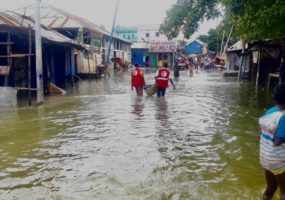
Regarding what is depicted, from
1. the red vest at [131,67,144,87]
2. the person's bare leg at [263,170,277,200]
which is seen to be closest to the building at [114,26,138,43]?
the red vest at [131,67,144,87]

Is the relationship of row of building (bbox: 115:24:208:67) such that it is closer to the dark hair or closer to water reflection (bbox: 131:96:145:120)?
water reflection (bbox: 131:96:145:120)

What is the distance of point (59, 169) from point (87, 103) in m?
8.09

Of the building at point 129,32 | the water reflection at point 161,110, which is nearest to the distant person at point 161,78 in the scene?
the water reflection at point 161,110

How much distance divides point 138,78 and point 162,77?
47.3 inches

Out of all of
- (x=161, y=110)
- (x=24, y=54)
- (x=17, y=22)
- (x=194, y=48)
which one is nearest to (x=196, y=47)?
(x=194, y=48)

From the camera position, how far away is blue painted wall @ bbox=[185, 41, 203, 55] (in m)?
69.8

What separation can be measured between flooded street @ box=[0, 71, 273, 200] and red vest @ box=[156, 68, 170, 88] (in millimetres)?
3016

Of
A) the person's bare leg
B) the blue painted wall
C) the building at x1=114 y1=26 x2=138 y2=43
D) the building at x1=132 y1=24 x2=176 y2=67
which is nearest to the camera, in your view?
the person's bare leg

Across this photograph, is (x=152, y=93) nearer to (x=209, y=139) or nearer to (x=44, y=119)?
(x=44, y=119)

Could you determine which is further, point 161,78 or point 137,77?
point 137,77

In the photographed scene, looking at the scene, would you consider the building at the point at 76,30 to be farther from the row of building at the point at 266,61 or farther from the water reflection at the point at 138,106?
the water reflection at the point at 138,106

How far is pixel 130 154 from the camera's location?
668cm

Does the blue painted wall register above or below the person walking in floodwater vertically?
above

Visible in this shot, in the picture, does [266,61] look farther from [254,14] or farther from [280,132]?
[280,132]
